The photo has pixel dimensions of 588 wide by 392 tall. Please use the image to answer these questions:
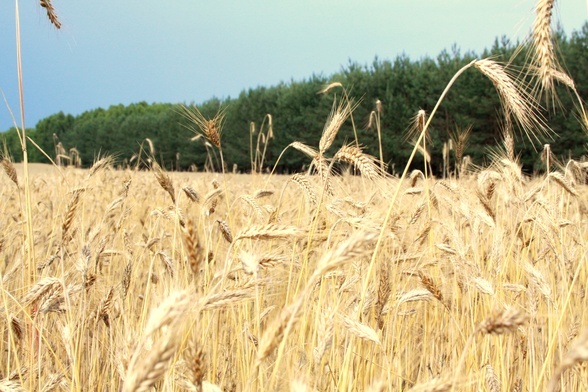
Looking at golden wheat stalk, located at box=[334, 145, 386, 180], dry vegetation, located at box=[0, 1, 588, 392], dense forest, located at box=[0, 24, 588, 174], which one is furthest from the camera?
dense forest, located at box=[0, 24, 588, 174]

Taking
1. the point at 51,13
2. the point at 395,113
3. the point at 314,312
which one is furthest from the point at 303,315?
the point at 395,113

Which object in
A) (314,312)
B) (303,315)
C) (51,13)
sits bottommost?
(314,312)

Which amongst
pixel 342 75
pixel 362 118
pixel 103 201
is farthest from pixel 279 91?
pixel 103 201

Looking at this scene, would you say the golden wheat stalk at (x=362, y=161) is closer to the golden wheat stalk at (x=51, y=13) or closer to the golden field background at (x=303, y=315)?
the golden field background at (x=303, y=315)

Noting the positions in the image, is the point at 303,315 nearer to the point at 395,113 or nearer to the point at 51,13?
the point at 51,13

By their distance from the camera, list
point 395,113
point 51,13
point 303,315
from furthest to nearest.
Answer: point 395,113
point 51,13
point 303,315

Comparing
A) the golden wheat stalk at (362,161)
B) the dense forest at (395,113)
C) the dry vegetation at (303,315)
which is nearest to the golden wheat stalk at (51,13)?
the dry vegetation at (303,315)

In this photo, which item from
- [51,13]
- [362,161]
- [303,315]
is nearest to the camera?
[303,315]

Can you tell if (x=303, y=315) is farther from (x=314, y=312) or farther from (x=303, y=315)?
(x=314, y=312)

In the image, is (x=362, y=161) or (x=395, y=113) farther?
(x=395, y=113)

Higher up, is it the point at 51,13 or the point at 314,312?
the point at 51,13

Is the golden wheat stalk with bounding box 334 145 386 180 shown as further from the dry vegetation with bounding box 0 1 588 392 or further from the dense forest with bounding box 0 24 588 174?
the dense forest with bounding box 0 24 588 174

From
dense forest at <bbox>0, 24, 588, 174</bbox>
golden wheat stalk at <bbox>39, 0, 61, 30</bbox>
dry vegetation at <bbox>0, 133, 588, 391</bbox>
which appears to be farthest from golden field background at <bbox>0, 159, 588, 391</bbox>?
dense forest at <bbox>0, 24, 588, 174</bbox>

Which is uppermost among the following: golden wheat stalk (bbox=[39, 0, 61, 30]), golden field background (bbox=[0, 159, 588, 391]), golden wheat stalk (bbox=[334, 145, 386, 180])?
golden wheat stalk (bbox=[39, 0, 61, 30])
